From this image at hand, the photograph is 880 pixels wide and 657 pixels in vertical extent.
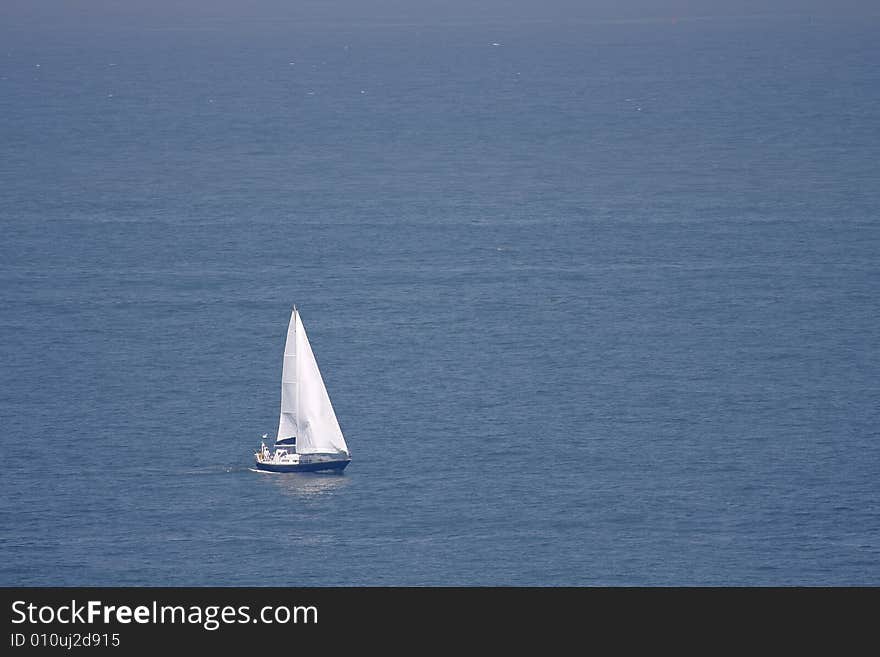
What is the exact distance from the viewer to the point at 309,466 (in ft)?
287

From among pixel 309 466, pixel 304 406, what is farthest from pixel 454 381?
pixel 309 466

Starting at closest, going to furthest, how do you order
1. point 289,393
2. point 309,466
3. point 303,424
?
point 309,466
point 303,424
point 289,393

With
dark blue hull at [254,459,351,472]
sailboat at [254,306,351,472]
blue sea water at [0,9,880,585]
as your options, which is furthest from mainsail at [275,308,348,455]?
blue sea water at [0,9,880,585]

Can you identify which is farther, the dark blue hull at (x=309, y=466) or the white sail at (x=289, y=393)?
the white sail at (x=289, y=393)

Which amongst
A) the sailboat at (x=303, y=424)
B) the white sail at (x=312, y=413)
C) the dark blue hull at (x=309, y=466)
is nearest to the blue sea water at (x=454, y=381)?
the dark blue hull at (x=309, y=466)

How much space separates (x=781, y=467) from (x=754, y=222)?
77.5 metres

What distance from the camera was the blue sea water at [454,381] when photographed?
74.4 m

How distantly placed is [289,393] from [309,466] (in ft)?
17.3

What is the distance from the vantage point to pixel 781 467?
86500mm

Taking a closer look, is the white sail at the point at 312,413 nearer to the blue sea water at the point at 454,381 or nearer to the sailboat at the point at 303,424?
the sailboat at the point at 303,424

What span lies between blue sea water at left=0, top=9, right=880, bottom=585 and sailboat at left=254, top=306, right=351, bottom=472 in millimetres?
1545

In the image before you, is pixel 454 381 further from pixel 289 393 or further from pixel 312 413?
pixel 312 413
